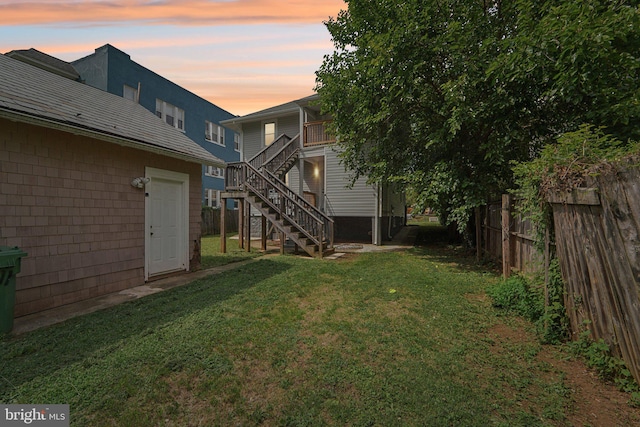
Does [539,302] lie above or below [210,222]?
below

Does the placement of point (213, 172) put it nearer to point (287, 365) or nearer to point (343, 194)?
point (343, 194)

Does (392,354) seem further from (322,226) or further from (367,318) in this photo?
(322,226)

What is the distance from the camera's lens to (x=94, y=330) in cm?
370

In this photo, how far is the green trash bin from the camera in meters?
3.50

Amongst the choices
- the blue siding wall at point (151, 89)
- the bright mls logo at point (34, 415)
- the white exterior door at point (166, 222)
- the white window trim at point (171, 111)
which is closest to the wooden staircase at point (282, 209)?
the white exterior door at point (166, 222)

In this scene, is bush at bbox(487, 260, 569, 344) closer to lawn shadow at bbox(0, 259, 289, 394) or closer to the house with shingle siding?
lawn shadow at bbox(0, 259, 289, 394)

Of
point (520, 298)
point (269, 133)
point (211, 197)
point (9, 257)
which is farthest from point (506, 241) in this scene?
point (211, 197)

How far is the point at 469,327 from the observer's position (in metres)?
3.78

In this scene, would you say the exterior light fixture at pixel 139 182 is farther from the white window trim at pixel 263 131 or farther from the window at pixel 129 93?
the window at pixel 129 93

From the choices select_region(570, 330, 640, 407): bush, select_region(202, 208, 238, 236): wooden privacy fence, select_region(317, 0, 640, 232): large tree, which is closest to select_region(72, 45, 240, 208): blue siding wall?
select_region(202, 208, 238, 236): wooden privacy fence

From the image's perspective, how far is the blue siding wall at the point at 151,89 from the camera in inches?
579

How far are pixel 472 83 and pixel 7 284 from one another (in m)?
9.23

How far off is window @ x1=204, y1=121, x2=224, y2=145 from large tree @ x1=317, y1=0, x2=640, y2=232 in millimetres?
14703

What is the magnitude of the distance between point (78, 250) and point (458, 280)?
7.48 metres
